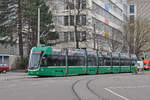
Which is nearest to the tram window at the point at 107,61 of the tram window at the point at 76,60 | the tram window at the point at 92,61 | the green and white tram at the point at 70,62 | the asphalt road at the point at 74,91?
the green and white tram at the point at 70,62

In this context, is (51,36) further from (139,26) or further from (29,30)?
(139,26)

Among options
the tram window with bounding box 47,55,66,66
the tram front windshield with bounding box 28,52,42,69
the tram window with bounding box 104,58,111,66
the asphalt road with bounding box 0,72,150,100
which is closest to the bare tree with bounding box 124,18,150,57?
the tram window with bounding box 104,58,111,66

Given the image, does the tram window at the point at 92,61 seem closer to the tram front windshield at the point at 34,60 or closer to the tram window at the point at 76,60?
the tram window at the point at 76,60

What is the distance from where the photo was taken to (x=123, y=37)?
224 ft

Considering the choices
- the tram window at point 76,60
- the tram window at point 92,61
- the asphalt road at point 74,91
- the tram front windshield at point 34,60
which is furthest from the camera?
the tram window at point 92,61

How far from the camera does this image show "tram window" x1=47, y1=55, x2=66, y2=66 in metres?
29.3

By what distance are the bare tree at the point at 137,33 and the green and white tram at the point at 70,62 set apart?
77.5 ft

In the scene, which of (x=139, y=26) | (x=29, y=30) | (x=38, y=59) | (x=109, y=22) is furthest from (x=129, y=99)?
(x=109, y=22)

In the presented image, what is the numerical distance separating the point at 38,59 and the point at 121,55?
19.4m

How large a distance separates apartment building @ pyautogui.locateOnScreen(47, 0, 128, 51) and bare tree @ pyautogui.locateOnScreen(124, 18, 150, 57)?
3141mm

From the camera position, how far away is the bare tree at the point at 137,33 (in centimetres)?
6581

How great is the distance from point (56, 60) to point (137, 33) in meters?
40.0

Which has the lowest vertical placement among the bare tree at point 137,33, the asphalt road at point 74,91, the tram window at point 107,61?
the asphalt road at point 74,91

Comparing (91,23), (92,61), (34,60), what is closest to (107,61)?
(92,61)
